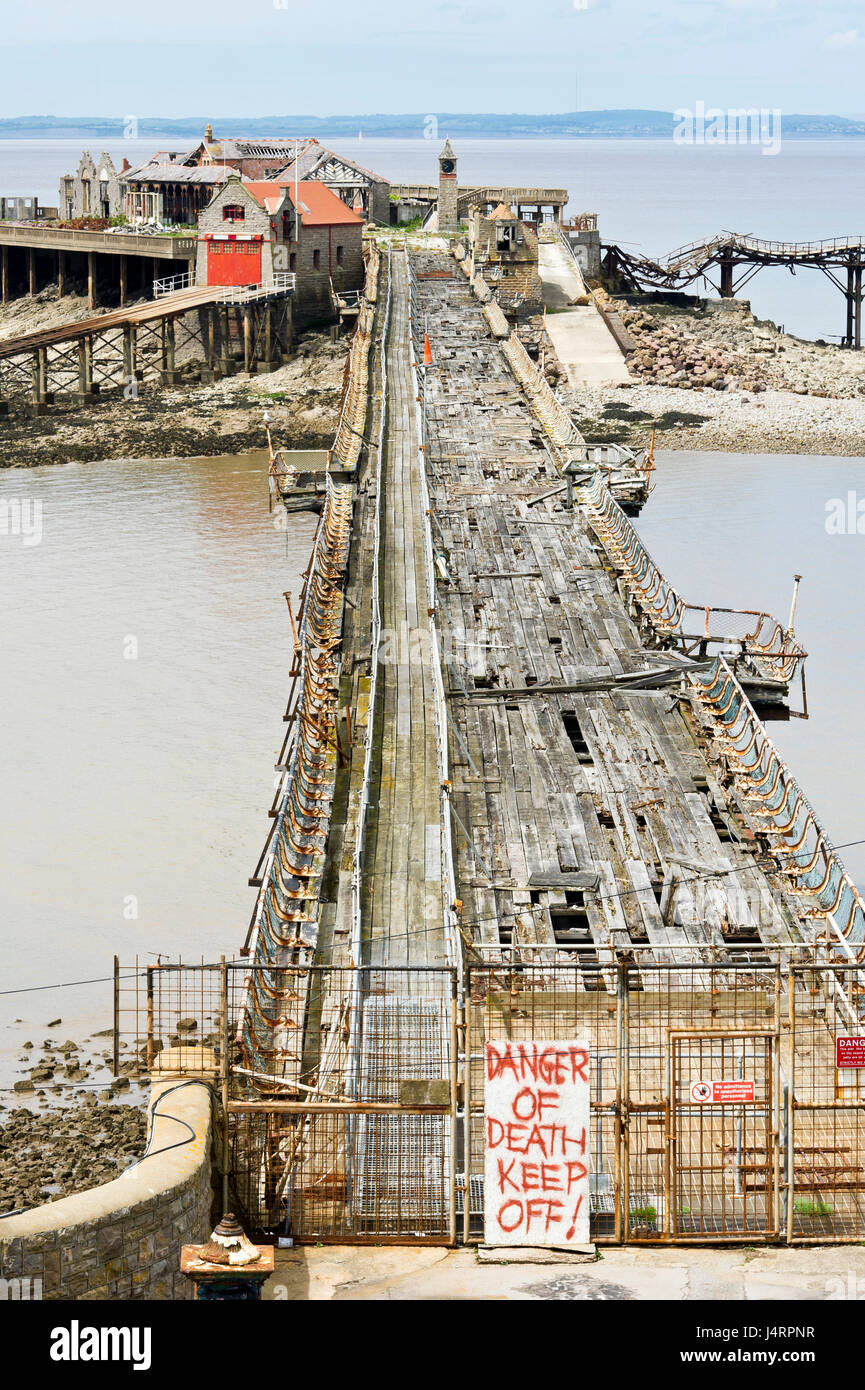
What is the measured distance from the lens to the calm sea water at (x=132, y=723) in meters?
24.3

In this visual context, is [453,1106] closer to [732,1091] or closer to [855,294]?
[732,1091]

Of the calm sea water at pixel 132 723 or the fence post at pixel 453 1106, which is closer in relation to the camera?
the fence post at pixel 453 1106

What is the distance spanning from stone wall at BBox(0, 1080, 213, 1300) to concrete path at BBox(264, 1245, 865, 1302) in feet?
2.63

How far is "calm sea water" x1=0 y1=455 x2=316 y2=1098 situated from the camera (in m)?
24.3

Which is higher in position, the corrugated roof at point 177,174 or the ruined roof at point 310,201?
the corrugated roof at point 177,174

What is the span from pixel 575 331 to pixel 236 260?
1347cm

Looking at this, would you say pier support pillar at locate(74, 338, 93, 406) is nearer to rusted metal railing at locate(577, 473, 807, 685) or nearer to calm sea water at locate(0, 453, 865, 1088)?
calm sea water at locate(0, 453, 865, 1088)

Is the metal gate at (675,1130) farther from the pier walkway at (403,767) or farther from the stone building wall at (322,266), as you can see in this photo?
the stone building wall at (322,266)

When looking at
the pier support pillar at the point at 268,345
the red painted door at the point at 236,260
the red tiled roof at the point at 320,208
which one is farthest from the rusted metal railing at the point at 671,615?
the red tiled roof at the point at 320,208

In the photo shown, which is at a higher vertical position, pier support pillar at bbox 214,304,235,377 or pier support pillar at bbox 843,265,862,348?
pier support pillar at bbox 843,265,862,348

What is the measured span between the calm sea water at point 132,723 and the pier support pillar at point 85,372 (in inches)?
401

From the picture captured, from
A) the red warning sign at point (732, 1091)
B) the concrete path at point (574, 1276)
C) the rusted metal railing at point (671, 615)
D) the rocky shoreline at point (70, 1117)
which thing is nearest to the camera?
the concrete path at point (574, 1276)

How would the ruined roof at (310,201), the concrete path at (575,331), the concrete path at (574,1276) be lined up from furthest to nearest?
the concrete path at (575,331) < the ruined roof at (310,201) < the concrete path at (574,1276)

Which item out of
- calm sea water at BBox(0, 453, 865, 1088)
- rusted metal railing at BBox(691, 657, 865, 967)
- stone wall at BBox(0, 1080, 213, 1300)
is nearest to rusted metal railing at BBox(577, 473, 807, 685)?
calm sea water at BBox(0, 453, 865, 1088)
